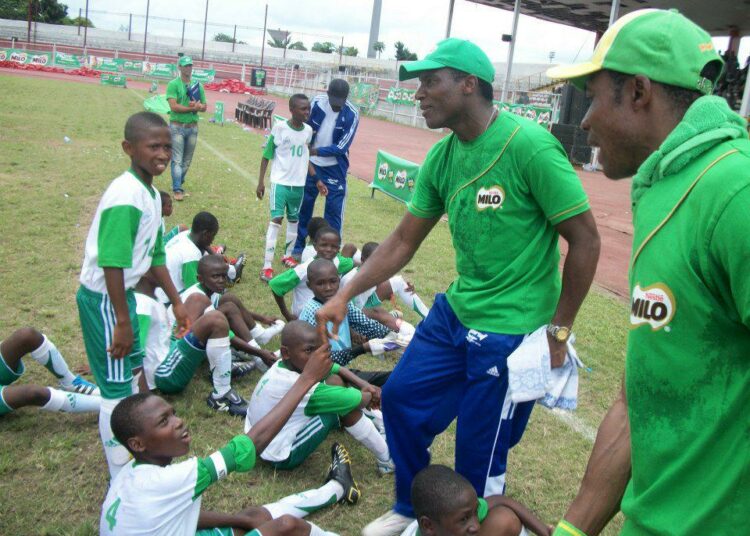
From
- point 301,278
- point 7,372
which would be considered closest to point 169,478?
point 7,372

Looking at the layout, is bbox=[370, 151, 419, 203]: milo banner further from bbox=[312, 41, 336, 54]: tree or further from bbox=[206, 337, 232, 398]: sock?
bbox=[312, 41, 336, 54]: tree

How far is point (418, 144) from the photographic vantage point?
25641mm

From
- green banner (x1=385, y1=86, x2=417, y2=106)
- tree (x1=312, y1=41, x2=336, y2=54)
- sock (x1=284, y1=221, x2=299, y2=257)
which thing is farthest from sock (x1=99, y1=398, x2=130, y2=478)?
tree (x1=312, y1=41, x2=336, y2=54)

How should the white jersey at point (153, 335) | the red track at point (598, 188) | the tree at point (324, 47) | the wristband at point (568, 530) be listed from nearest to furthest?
the wristband at point (568, 530), the white jersey at point (153, 335), the red track at point (598, 188), the tree at point (324, 47)

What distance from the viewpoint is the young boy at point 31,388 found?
4070mm

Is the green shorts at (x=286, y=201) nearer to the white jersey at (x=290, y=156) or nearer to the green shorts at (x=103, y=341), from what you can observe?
the white jersey at (x=290, y=156)

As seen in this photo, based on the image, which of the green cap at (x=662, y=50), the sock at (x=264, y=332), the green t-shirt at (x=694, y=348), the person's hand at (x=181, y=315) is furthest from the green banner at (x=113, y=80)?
the green t-shirt at (x=694, y=348)

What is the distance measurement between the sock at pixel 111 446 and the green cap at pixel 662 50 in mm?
2893

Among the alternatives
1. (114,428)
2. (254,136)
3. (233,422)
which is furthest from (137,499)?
(254,136)

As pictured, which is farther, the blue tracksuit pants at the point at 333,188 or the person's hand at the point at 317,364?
the blue tracksuit pants at the point at 333,188

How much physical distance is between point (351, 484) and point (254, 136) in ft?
67.7

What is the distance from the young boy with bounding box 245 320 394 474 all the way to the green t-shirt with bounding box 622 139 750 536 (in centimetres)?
238

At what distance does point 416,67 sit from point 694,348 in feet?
6.70

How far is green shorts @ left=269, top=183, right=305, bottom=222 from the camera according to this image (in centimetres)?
816
